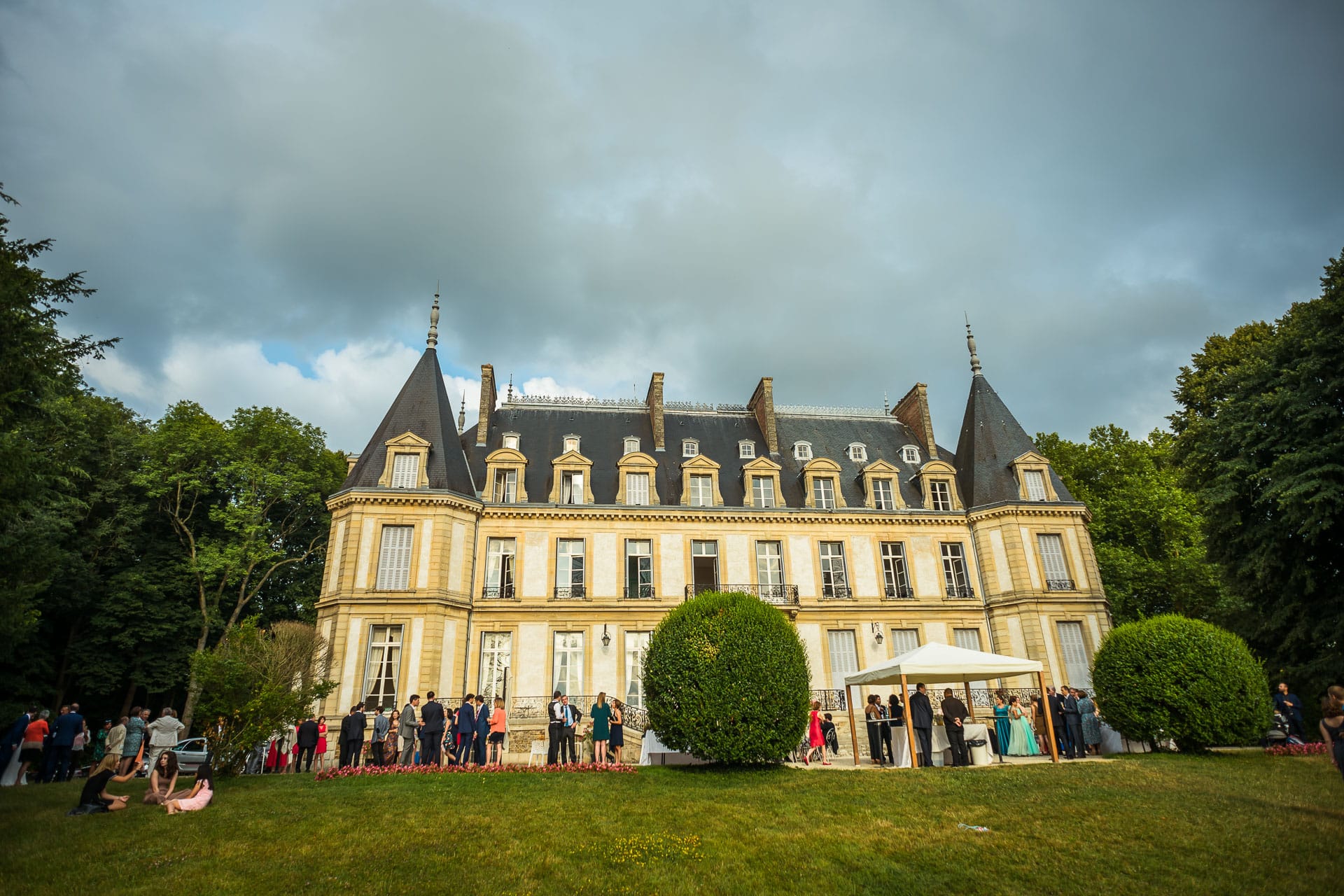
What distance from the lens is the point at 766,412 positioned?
104 ft

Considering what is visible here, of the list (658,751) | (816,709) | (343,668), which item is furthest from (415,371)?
(816,709)

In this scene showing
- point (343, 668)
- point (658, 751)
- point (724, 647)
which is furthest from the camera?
point (343, 668)

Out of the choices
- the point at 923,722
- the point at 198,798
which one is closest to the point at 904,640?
the point at 923,722

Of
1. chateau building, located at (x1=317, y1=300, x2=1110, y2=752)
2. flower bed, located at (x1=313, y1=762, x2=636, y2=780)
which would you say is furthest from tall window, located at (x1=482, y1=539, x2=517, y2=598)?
flower bed, located at (x1=313, y1=762, x2=636, y2=780)

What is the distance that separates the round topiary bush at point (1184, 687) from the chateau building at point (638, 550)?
8834 mm

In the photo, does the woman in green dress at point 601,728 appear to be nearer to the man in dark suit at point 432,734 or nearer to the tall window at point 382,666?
the man in dark suit at point 432,734

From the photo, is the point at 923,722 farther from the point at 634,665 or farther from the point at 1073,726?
the point at 634,665

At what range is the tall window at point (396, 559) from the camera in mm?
24000

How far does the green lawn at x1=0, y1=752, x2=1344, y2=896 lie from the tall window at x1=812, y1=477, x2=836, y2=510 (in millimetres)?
15924

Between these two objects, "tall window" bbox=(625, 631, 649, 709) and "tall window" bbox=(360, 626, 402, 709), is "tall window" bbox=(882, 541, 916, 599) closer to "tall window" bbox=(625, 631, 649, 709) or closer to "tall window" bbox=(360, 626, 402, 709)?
"tall window" bbox=(625, 631, 649, 709)

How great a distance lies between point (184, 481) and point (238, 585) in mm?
5177

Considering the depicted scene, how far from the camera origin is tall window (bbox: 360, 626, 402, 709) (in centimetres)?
2255

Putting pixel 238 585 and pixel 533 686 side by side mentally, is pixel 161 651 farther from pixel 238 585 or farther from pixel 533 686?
pixel 533 686

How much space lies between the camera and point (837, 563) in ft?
91.2
